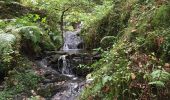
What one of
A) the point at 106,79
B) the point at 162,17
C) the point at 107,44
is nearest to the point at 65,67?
the point at 107,44

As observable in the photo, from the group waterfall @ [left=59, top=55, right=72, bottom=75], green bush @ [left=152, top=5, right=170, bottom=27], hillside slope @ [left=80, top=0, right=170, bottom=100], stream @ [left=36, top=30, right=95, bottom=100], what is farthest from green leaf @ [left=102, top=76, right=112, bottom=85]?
waterfall @ [left=59, top=55, right=72, bottom=75]

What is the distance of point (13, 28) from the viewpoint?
10.1m

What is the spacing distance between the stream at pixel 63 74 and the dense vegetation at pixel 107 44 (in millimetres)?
373

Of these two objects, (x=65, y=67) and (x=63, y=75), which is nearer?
(x=63, y=75)

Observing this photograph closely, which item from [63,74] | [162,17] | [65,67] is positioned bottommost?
[63,74]

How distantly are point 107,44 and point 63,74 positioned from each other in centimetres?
176

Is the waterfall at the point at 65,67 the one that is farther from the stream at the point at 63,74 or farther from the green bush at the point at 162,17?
the green bush at the point at 162,17

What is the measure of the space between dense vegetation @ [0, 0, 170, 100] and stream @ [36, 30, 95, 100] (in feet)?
1.22

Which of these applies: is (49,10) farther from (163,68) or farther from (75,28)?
(163,68)

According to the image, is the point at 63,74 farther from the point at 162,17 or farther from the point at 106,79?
the point at 106,79

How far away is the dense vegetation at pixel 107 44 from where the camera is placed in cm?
465

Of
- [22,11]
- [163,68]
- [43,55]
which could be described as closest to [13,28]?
[43,55]

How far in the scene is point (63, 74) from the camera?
9.55 meters

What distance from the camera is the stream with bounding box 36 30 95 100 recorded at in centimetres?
748
